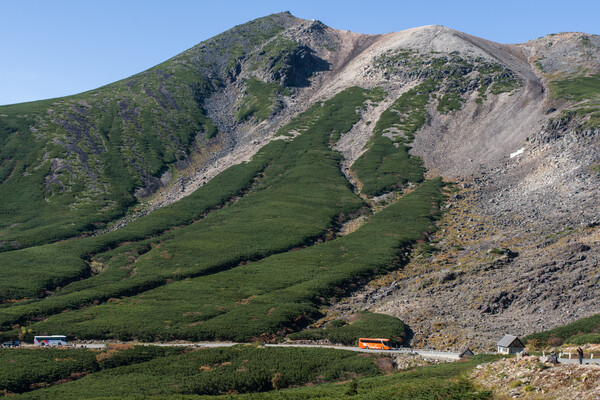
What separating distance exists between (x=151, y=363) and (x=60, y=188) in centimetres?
8974

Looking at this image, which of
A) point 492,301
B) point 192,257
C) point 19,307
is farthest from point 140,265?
point 492,301

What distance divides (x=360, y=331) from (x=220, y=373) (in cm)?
2180

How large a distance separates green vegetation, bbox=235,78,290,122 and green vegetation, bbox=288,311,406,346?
117 meters

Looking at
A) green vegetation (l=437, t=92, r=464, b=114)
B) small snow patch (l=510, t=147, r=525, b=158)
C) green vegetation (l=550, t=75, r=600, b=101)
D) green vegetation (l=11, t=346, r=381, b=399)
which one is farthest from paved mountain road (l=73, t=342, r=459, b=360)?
green vegetation (l=437, t=92, r=464, b=114)

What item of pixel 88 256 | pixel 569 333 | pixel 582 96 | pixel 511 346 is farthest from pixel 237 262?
pixel 582 96

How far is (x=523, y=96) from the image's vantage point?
147875mm

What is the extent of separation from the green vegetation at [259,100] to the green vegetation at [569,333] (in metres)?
135

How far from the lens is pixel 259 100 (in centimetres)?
18750

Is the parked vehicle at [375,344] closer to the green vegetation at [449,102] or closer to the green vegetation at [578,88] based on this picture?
the green vegetation at [578,88]

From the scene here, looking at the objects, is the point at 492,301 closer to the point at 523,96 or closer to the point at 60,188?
the point at 523,96

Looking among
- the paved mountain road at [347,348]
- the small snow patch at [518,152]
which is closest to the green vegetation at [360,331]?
the paved mountain road at [347,348]

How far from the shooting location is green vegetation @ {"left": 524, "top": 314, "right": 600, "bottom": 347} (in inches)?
2016

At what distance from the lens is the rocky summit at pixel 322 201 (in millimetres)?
71812

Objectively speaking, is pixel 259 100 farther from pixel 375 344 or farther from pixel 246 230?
pixel 375 344
